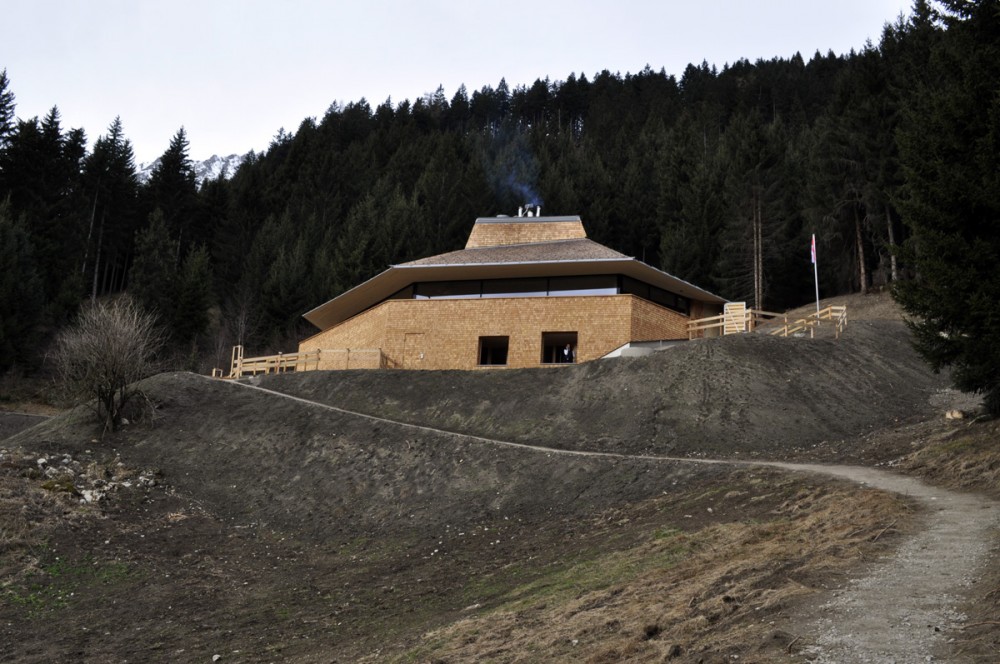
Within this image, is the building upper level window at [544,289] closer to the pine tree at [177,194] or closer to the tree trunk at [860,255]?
the tree trunk at [860,255]

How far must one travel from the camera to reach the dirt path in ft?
21.7

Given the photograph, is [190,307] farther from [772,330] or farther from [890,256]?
[890,256]

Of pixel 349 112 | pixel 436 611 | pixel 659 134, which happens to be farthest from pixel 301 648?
pixel 349 112

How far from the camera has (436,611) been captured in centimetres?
1237

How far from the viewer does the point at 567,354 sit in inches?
1275

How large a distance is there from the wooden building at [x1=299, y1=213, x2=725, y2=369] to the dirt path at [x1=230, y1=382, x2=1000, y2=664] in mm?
20211

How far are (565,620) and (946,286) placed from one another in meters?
9.61

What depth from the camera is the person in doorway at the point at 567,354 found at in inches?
1270

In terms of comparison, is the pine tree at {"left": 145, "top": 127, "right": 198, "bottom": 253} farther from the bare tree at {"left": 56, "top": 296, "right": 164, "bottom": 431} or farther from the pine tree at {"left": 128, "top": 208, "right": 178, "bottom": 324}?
the bare tree at {"left": 56, "top": 296, "right": 164, "bottom": 431}

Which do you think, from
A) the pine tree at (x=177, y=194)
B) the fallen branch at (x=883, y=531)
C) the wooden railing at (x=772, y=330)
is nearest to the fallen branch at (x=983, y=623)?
the fallen branch at (x=883, y=531)

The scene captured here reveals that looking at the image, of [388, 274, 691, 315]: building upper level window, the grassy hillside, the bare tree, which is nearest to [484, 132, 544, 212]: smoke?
[388, 274, 691, 315]: building upper level window

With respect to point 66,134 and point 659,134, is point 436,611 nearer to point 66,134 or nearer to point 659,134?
point 66,134

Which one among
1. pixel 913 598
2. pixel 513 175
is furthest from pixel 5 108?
pixel 913 598

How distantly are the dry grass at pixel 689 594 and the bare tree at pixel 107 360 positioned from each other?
1724cm
